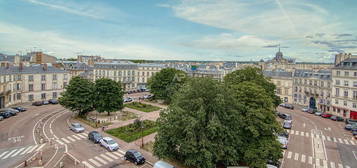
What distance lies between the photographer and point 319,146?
31391 millimetres

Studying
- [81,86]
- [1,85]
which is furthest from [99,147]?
[1,85]

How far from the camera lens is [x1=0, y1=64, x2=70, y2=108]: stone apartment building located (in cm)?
4938

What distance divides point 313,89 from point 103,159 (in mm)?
59303

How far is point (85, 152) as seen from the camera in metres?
26.5

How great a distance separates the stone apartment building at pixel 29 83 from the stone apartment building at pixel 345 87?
7501cm

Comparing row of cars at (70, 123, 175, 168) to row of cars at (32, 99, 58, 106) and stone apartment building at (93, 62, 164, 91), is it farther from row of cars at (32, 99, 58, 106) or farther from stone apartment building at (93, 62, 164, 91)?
stone apartment building at (93, 62, 164, 91)

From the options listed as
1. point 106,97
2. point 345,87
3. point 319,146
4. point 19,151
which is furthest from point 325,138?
point 19,151

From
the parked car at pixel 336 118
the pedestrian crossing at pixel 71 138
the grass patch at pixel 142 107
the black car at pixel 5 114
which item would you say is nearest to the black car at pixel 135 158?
the pedestrian crossing at pixel 71 138

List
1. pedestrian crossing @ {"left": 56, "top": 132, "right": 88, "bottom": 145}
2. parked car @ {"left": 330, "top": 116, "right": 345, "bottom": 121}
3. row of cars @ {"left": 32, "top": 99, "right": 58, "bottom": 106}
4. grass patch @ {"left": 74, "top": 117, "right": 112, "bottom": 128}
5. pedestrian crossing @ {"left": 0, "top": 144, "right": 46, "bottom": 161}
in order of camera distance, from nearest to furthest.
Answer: pedestrian crossing @ {"left": 0, "top": 144, "right": 46, "bottom": 161} → pedestrian crossing @ {"left": 56, "top": 132, "right": 88, "bottom": 145} → grass patch @ {"left": 74, "top": 117, "right": 112, "bottom": 128} → parked car @ {"left": 330, "top": 116, "right": 345, "bottom": 121} → row of cars @ {"left": 32, "top": 99, "right": 58, "bottom": 106}

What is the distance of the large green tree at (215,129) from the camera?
64.2ft

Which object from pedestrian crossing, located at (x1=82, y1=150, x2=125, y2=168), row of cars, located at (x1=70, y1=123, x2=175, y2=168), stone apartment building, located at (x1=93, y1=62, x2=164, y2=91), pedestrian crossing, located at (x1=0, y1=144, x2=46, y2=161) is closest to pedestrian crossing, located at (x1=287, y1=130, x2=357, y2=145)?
row of cars, located at (x1=70, y1=123, x2=175, y2=168)

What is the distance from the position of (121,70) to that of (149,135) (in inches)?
2115

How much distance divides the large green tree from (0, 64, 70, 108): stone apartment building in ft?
155

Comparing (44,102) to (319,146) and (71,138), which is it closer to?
(71,138)
